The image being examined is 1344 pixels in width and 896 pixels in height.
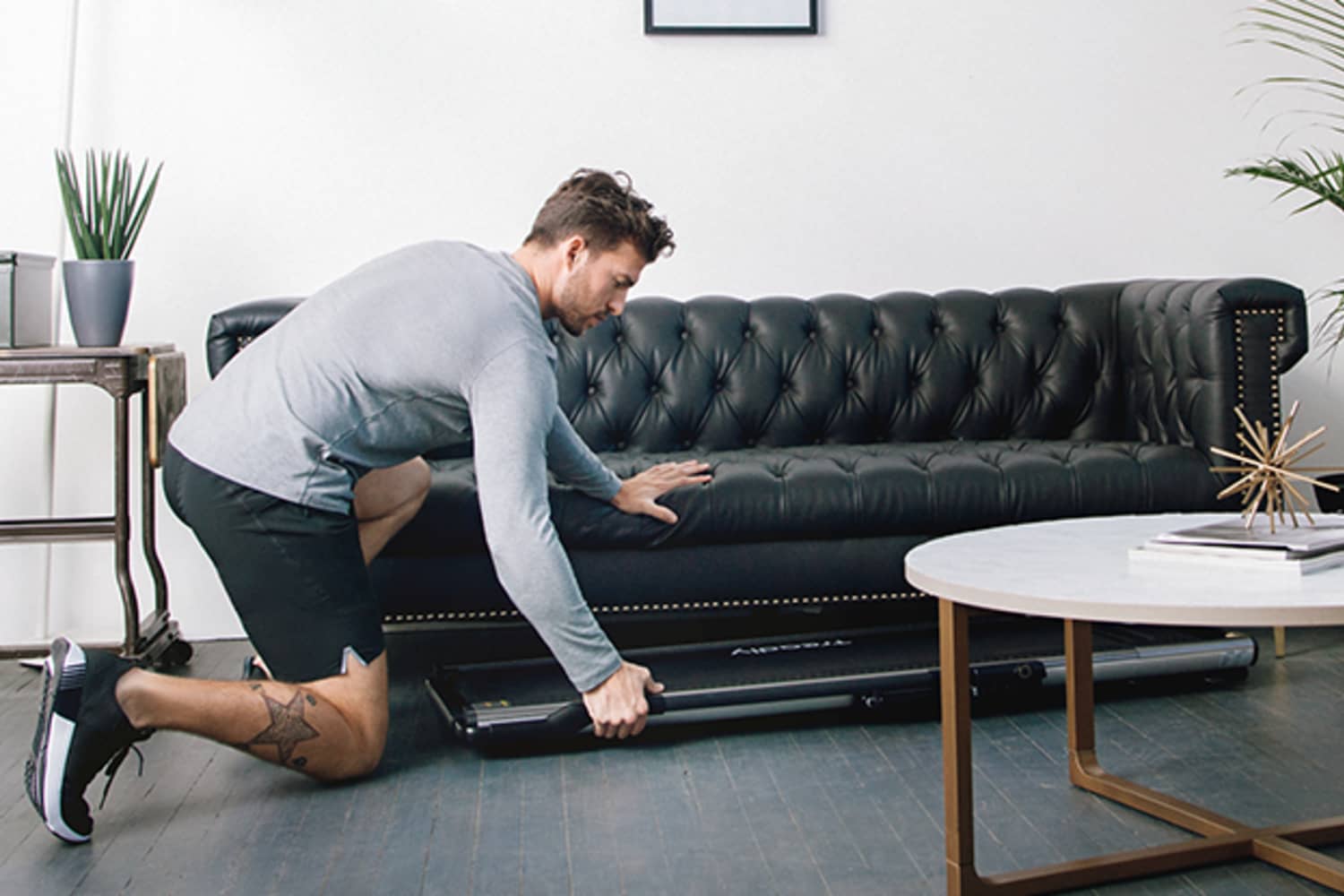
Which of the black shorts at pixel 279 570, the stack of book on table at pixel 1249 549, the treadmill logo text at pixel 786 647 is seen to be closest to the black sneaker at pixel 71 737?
the black shorts at pixel 279 570

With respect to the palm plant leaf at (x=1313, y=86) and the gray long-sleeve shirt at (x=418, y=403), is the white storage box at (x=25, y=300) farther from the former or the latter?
the palm plant leaf at (x=1313, y=86)

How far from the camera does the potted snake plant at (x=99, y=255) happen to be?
3064mm

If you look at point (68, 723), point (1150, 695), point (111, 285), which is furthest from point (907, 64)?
point (68, 723)

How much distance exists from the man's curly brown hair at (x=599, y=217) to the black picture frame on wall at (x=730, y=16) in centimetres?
164

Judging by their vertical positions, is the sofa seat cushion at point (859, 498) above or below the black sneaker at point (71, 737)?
above

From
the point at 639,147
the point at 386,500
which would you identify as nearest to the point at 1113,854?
the point at 386,500

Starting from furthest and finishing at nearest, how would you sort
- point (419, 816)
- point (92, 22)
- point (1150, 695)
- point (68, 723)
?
point (92, 22)
point (1150, 695)
point (419, 816)
point (68, 723)

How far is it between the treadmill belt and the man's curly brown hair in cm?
82

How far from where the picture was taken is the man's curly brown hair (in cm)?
210

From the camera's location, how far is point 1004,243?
3.76 m

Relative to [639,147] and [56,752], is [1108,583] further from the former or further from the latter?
[639,147]

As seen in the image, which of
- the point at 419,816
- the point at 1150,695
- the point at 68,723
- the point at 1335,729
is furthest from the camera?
the point at 1150,695

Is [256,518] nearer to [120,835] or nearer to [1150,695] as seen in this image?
[120,835]

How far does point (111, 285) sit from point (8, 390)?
609mm
